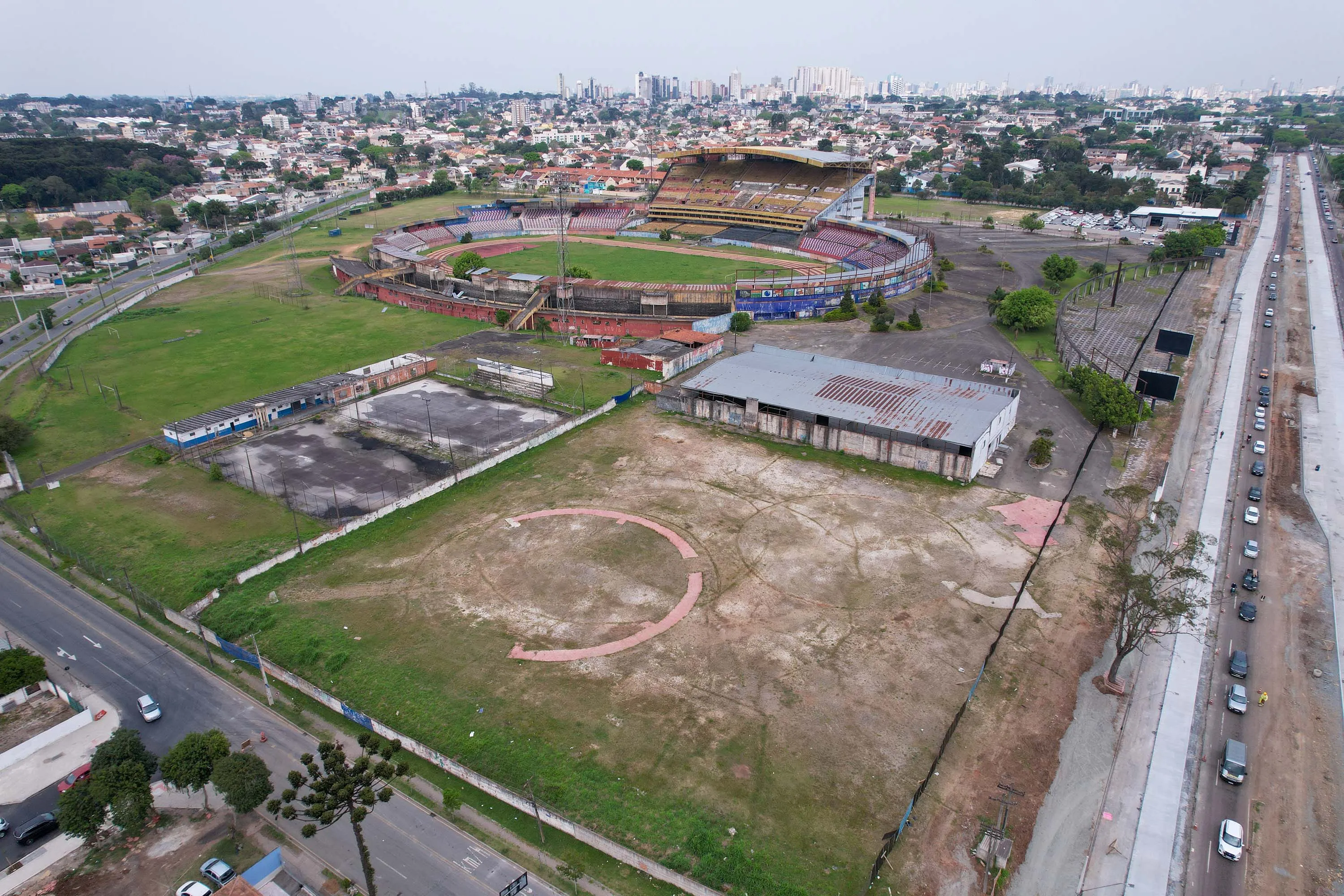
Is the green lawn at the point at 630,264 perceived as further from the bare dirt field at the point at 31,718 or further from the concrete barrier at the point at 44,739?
the concrete barrier at the point at 44,739

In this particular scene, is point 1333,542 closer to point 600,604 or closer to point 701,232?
point 600,604

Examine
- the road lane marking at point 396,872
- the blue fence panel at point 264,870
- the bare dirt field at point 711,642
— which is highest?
the bare dirt field at point 711,642

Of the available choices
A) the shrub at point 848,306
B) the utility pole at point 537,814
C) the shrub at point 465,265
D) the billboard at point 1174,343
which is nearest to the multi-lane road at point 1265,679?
the billboard at point 1174,343

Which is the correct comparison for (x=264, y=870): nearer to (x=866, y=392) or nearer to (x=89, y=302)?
(x=866, y=392)

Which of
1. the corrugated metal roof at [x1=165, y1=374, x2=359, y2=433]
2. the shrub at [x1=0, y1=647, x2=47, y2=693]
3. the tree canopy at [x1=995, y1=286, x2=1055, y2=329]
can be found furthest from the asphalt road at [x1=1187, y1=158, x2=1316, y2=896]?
the corrugated metal roof at [x1=165, y1=374, x2=359, y2=433]

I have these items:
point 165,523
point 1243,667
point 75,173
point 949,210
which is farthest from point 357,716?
point 75,173

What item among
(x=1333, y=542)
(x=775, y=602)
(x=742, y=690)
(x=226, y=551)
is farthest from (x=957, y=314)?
(x=226, y=551)
